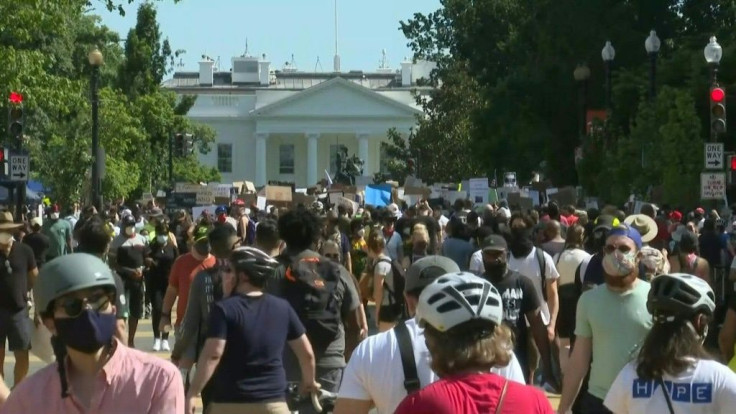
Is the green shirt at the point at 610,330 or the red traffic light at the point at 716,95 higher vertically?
the red traffic light at the point at 716,95

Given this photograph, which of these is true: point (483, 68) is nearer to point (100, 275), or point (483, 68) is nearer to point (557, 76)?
point (557, 76)

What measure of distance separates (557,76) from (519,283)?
3648cm

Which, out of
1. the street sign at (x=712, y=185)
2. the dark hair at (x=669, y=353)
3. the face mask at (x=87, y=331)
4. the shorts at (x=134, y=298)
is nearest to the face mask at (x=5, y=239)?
the shorts at (x=134, y=298)

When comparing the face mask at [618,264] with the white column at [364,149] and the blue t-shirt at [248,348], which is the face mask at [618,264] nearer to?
the blue t-shirt at [248,348]

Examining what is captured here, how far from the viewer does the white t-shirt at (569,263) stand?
44.5 feet

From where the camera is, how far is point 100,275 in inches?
189

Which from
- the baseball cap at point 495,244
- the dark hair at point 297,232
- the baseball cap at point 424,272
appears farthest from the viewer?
the baseball cap at point 495,244

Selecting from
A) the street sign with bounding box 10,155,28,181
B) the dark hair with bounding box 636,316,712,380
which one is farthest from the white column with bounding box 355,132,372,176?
the dark hair with bounding box 636,316,712,380

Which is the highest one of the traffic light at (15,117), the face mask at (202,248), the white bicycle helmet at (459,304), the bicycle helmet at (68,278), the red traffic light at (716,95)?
the red traffic light at (716,95)

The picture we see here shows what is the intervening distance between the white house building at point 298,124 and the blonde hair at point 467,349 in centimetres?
12760

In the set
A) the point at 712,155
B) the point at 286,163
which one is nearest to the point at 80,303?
the point at 712,155

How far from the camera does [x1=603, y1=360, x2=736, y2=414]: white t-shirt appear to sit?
563 centimetres

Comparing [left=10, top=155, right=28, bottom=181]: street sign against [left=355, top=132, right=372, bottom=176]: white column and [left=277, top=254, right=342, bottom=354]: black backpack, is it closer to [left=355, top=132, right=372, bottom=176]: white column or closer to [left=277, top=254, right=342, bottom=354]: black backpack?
[left=277, top=254, right=342, bottom=354]: black backpack

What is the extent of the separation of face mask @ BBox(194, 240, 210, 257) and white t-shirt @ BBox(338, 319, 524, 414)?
7.58 meters
